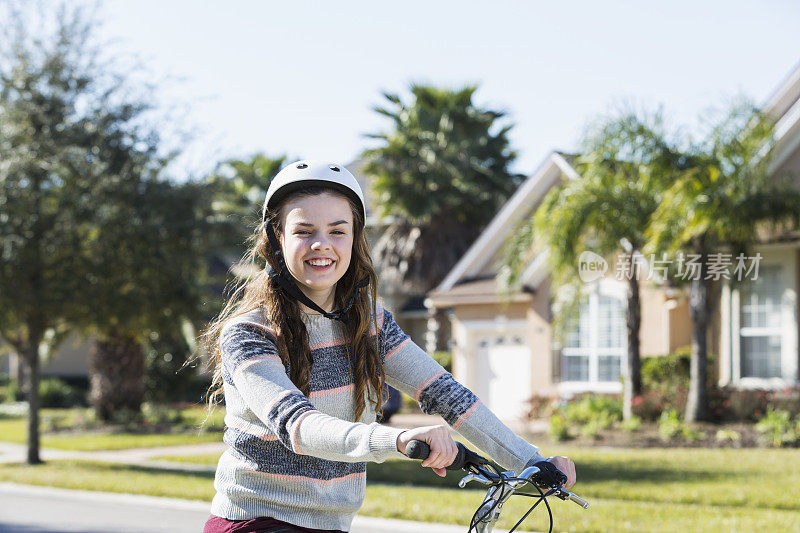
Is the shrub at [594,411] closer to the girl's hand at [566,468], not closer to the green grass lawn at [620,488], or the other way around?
the green grass lawn at [620,488]

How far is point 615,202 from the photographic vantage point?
1728 centimetres

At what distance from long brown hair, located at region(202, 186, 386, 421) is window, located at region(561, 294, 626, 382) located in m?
19.3

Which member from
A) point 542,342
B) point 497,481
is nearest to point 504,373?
point 542,342

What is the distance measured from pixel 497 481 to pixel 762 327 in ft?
57.0

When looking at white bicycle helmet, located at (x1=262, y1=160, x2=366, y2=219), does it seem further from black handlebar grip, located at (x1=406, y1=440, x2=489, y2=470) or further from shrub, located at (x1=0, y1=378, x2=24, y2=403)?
shrub, located at (x1=0, y1=378, x2=24, y2=403)

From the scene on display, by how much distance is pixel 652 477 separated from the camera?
1241cm

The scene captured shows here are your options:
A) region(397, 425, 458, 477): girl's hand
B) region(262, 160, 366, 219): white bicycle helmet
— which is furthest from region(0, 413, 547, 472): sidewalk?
region(397, 425, 458, 477): girl's hand

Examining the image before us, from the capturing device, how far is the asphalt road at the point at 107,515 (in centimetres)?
955

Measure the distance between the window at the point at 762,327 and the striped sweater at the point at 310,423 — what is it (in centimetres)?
1647

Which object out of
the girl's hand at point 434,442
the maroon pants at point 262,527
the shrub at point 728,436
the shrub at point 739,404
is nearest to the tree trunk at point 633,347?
the shrub at point 739,404

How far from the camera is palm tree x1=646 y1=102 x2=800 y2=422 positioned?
52.0 ft

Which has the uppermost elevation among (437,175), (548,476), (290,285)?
(437,175)

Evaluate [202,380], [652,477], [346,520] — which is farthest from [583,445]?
[202,380]

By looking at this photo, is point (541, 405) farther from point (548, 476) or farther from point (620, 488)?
point (548, 476)
